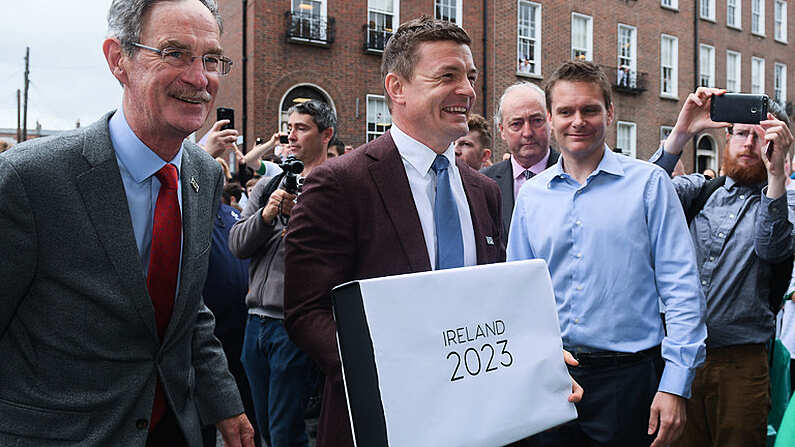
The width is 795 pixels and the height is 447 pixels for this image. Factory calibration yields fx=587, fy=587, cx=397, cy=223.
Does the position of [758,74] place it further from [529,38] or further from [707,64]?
[529,38]

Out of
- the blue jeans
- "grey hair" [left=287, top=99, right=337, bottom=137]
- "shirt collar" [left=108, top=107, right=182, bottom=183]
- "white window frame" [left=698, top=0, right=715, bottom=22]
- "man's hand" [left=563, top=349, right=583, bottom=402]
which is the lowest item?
the blue jeans

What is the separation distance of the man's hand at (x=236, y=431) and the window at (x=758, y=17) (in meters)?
30.2

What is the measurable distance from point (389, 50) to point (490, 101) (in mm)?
16303

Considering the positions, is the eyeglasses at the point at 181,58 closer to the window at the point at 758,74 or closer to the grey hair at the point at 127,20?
the grey hair at the point at 127,20

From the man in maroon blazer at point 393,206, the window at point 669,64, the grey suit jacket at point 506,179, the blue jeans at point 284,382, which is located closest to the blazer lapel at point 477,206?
the man in maroon blazer at point 393,206

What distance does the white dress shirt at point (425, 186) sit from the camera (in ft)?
6.42

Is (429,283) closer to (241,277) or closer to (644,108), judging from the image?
(241,277)

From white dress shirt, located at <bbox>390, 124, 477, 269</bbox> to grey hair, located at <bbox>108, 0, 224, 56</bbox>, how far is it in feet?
2.80

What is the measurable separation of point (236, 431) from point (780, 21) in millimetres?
32923

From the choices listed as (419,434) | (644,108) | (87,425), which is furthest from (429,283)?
(644,108)

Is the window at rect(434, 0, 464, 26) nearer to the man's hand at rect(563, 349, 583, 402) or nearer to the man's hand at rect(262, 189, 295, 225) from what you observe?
the man's hand at rect(262, 189, 295, 225)

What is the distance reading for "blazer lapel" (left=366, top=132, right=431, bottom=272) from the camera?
1.83m

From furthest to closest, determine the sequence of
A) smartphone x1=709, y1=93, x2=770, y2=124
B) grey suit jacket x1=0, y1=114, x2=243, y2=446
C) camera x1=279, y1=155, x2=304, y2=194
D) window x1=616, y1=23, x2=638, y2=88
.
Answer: window x1=616, y1=23, x2=638, y2=88
camera x1=279, y1=155, x2=304, y2=194
smartphone x1=709, y1=93, x2=770, y2=124
grey suit jacket x1=0, y1=114, x2=243, y2=446

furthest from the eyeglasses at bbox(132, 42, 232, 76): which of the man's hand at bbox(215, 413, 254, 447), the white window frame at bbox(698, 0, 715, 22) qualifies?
the white window frame at bbox(698, 0, 715, 22)
